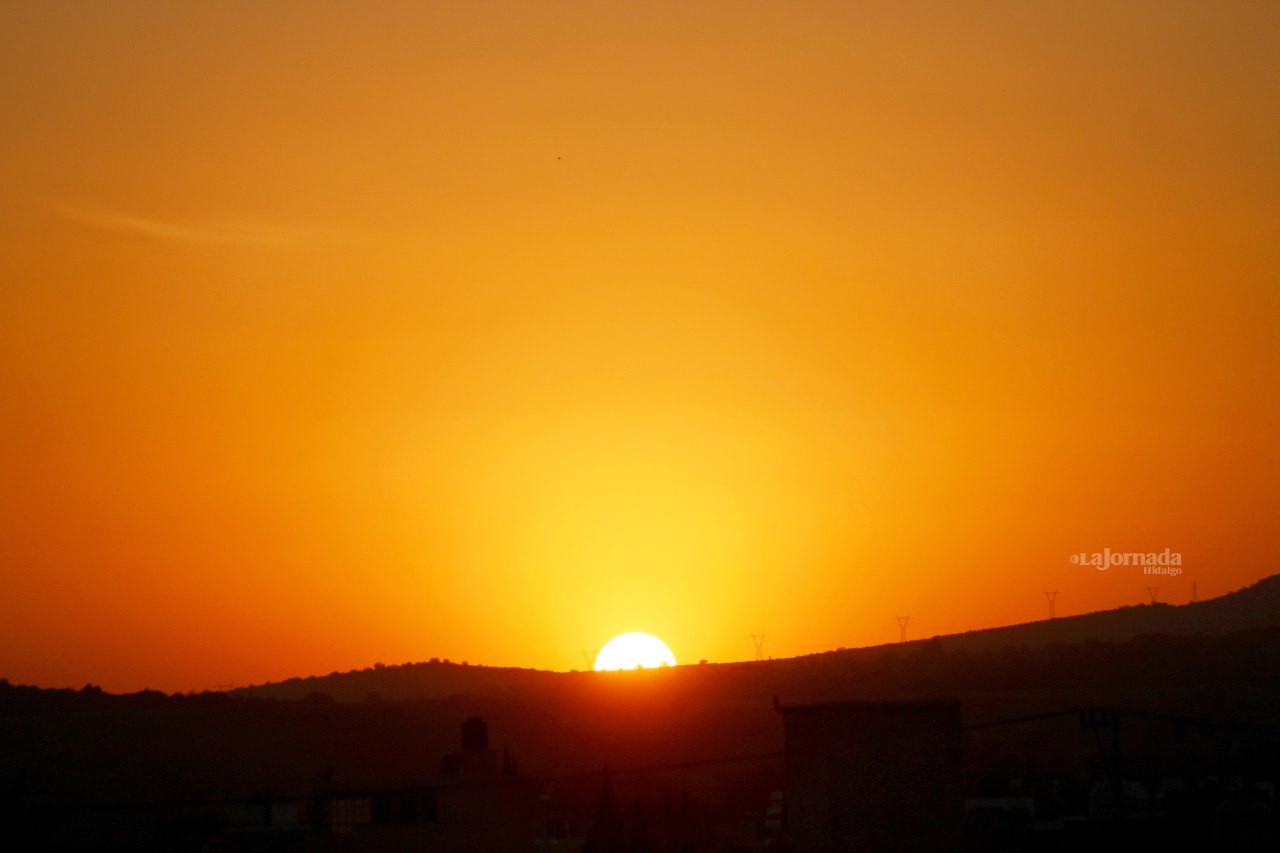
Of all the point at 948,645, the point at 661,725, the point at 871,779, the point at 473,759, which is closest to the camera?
the point at 871,779

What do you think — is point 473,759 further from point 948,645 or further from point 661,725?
point 948,645

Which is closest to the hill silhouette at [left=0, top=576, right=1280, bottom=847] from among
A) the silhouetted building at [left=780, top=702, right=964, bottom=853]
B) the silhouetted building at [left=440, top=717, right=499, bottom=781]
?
the silhouetted building at [left=440, top=717, right=499, bottom=781]

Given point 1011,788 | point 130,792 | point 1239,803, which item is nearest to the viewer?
point 1239,803

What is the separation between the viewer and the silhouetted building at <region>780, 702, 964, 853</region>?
127ft

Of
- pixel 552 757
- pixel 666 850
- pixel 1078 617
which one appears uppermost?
pixel 1078 617

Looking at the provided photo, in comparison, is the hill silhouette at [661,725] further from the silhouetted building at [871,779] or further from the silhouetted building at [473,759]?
the silhouetted building at [871,779]

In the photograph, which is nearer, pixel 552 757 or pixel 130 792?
pixel 130 792

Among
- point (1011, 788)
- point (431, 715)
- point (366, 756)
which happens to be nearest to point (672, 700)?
point (431, 715)

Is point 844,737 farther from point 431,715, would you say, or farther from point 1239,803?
point 431,715

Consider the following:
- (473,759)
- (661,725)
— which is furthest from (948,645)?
(473,759)

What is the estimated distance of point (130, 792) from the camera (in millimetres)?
80312

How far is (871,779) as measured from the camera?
38.9 m

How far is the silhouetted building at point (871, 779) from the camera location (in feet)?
127

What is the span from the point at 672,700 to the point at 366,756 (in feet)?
100.0
